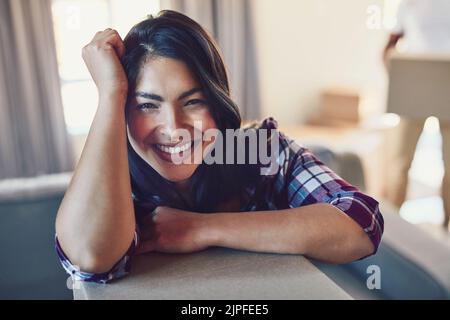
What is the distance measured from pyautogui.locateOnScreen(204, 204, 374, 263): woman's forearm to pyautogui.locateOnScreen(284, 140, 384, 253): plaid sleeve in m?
0.01

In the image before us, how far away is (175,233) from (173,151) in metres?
0.10

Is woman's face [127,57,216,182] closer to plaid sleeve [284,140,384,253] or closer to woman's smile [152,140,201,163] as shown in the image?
woman's smile [152,140,201,163]

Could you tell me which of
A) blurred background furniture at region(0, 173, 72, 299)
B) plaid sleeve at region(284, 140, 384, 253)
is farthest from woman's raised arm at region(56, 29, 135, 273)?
blurred background furniture at region(0, 173, 72, 299)

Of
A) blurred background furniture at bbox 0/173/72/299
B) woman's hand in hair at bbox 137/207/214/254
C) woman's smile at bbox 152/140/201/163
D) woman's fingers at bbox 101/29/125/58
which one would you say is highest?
woman's fingers at bbox 101/29/125/58

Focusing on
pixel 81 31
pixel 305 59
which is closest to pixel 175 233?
pixel 81 31

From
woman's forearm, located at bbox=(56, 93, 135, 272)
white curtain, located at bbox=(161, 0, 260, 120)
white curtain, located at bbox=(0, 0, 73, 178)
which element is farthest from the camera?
white curtain, located at bbox=(0, 0, 73, 178)

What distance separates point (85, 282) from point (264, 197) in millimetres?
278

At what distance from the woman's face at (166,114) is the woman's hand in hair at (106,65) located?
0.03 metres

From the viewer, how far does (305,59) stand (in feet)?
5.74

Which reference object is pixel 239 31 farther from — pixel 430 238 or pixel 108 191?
pixel 108 191

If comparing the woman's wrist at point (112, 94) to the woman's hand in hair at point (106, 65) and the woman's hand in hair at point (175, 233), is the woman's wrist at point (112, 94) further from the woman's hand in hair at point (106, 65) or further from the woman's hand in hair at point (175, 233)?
the woman's hand in hair at point (175, 233)

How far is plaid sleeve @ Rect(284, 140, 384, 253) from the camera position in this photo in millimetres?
533

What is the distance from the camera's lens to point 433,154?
158 cm

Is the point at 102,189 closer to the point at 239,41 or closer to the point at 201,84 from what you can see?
the point at 201,84
